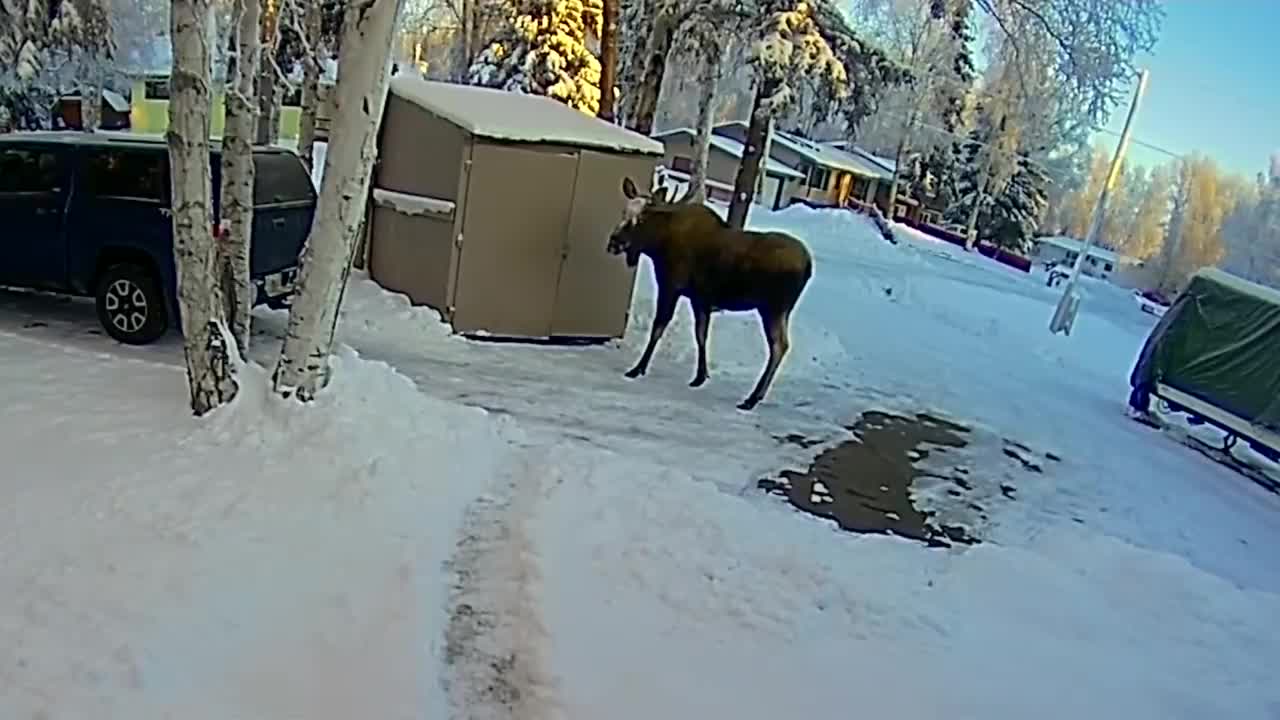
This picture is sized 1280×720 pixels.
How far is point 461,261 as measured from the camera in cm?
1013

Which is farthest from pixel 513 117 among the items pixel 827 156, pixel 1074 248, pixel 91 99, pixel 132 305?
pixel 1074 248

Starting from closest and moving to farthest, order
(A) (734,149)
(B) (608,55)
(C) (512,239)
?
(C) (512,239) → (B) (608,55) → (A) (734,149)

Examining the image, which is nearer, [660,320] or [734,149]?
[660,320]

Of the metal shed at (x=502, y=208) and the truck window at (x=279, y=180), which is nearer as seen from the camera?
the truck window at (x=279, y=180)

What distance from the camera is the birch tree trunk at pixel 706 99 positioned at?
16.3 m

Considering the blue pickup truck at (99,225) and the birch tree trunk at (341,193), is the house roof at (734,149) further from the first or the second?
the birch tree trunk at (341,193)

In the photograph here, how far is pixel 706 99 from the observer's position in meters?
18.4

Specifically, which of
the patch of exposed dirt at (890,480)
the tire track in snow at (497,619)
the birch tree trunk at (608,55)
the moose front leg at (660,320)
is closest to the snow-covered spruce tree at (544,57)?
the birch tree trunk at (608,55)

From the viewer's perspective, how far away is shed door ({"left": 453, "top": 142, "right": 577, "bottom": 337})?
9.98 meters

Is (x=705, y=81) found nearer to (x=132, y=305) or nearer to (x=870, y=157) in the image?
(x=132, y=305)

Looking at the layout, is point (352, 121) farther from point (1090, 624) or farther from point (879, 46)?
point (879, 46)

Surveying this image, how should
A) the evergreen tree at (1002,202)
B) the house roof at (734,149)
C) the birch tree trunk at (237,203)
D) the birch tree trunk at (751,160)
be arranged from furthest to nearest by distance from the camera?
the evergreen tree at (1002,202), the house roof at (734,149), the birch tree trunk at (751,160), the birch tree trunk at (237,203)

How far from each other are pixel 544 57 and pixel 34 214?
1656 centimetres

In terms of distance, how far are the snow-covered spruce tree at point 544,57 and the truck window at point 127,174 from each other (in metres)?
15.4
